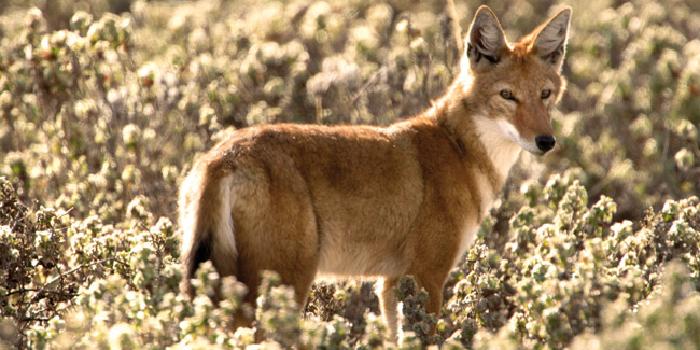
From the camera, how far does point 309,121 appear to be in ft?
30.7

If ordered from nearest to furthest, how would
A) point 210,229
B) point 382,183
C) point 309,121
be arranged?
point 210,229 → point 382,183 → point 309,121

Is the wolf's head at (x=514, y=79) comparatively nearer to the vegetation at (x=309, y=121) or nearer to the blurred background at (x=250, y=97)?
the vegetation at (x=309, y=121)

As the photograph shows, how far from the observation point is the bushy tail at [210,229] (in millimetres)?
4641

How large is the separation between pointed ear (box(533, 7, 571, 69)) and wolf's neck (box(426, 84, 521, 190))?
616mm

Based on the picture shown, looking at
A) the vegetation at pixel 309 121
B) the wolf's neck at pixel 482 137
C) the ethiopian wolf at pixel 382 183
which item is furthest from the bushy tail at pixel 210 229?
the wolf's neck at pixel 482 137

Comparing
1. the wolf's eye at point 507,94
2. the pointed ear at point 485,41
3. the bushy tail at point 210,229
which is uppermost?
the pointed ear at point 485,41

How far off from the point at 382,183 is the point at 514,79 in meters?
1.18

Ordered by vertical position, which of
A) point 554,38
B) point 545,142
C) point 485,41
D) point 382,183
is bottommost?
point 382,183

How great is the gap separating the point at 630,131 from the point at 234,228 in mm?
6350

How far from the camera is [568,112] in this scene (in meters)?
11.6

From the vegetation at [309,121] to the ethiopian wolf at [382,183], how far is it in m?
0.27

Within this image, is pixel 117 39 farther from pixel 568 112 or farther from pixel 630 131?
pixel 568 112

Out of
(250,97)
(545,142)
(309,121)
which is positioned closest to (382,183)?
(545,142)

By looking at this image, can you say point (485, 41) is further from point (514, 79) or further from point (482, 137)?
point (482, 137)
